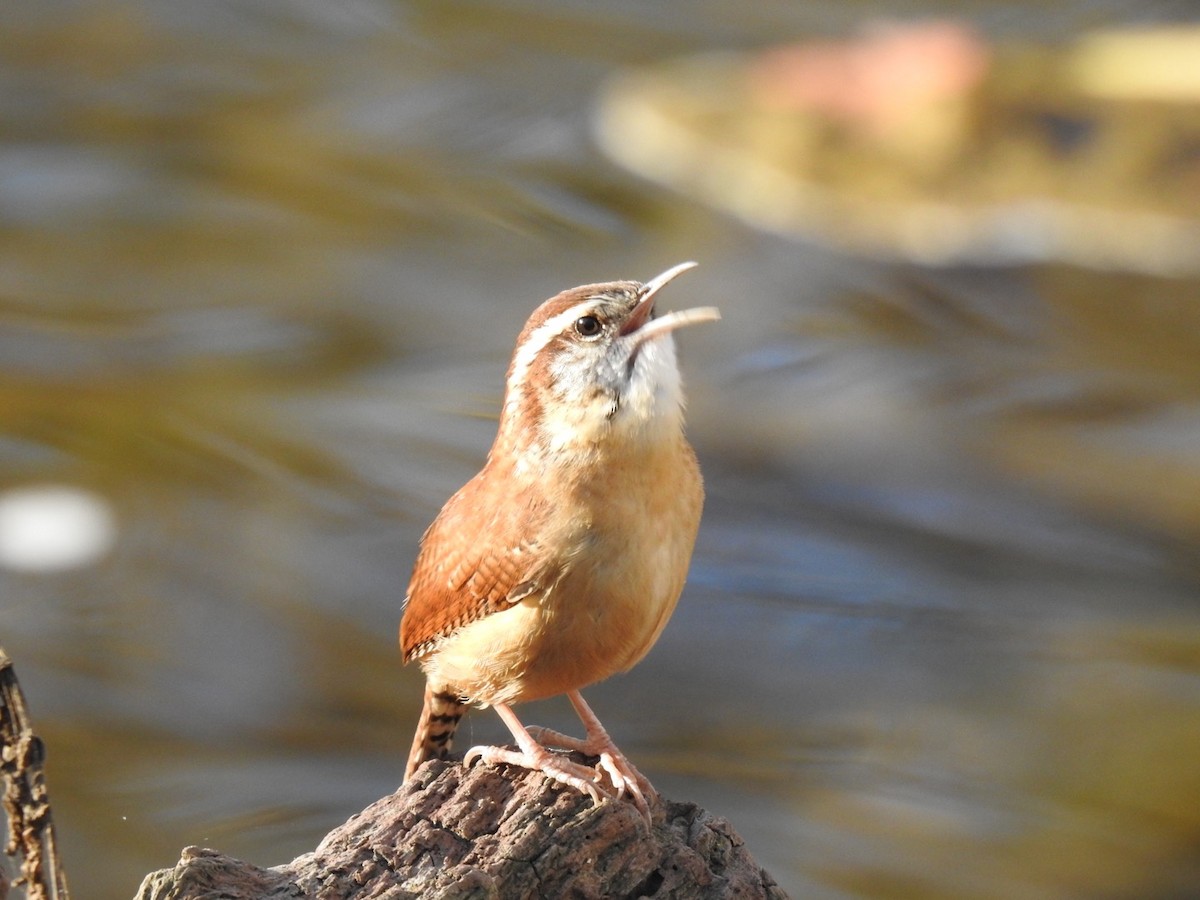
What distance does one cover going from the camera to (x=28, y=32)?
1052 centimetres

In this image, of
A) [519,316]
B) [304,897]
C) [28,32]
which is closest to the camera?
[304,897]

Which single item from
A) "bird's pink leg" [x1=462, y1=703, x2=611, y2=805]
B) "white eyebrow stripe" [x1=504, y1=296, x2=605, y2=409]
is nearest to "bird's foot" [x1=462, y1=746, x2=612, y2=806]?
"bird's pink leg" [x1=462, y1=703, x2=611, y2=805]

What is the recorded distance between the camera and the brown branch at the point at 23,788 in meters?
2.90

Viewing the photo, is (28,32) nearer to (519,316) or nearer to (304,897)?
(519,316)

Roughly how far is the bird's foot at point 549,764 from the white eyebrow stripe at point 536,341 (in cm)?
76

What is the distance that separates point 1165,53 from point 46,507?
683 cm

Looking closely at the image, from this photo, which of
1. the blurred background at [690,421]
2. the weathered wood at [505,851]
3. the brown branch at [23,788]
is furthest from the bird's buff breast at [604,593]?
the blurred background at [690,421]

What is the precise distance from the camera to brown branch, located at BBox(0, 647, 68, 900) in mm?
2900

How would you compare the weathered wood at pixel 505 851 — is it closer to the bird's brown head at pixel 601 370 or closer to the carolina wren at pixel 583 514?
the carolina wren at pixel 583 514

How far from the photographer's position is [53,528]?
24.6 ft

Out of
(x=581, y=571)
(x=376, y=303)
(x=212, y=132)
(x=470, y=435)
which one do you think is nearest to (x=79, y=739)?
(x=470, y=435)

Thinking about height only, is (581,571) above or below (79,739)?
above

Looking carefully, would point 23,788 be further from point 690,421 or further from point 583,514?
point 690,421

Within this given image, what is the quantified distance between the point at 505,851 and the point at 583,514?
708mm
